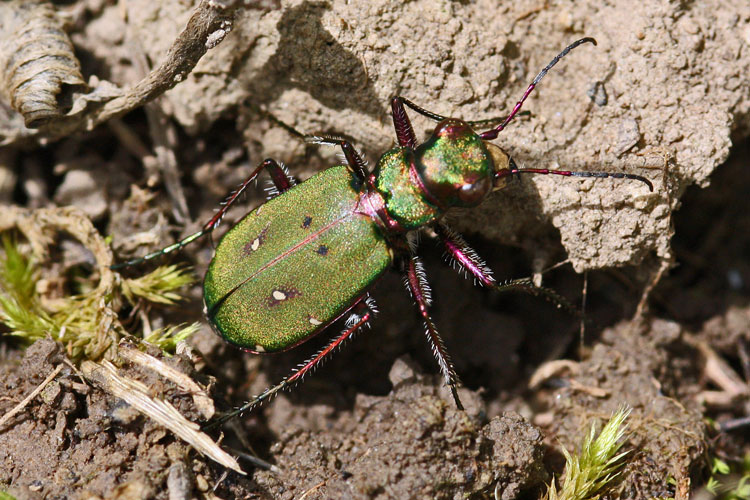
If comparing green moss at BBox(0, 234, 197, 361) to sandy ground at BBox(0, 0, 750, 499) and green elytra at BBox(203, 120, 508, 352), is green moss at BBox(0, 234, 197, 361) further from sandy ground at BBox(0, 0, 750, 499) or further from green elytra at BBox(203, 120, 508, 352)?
green elytra at BBox(203, 120, 508, 352)

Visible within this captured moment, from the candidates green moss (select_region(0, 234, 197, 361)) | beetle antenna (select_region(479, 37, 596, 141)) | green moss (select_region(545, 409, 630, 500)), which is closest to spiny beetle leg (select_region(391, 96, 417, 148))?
beetle antenna (select_region(479, 37, 596, 141))

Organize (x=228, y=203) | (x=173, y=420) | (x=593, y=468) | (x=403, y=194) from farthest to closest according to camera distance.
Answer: (x=228, y=203) → (x=403, y=194) → (x=593, y=468) → (x=173, y=420)

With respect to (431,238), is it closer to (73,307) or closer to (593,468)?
(593,468)

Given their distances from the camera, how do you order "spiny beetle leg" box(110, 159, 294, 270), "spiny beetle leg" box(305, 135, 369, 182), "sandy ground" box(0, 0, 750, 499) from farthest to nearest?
1. "spiny beetle leg" box(110, 159, 294, 270)
2. "spiny beetle leg" box(305, 135, 369, 182)
3. "sandy ground" box(0, 0, 750, 499)

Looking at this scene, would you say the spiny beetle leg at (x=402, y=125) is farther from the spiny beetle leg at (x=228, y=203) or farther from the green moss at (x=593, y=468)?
the green moss at (x=593, y=468)

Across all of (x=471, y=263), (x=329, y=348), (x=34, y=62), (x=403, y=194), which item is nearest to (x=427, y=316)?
(x=471, y=263)

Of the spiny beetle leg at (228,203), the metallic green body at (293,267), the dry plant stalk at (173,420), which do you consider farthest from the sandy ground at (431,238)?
the metallic green body at (293,267)
